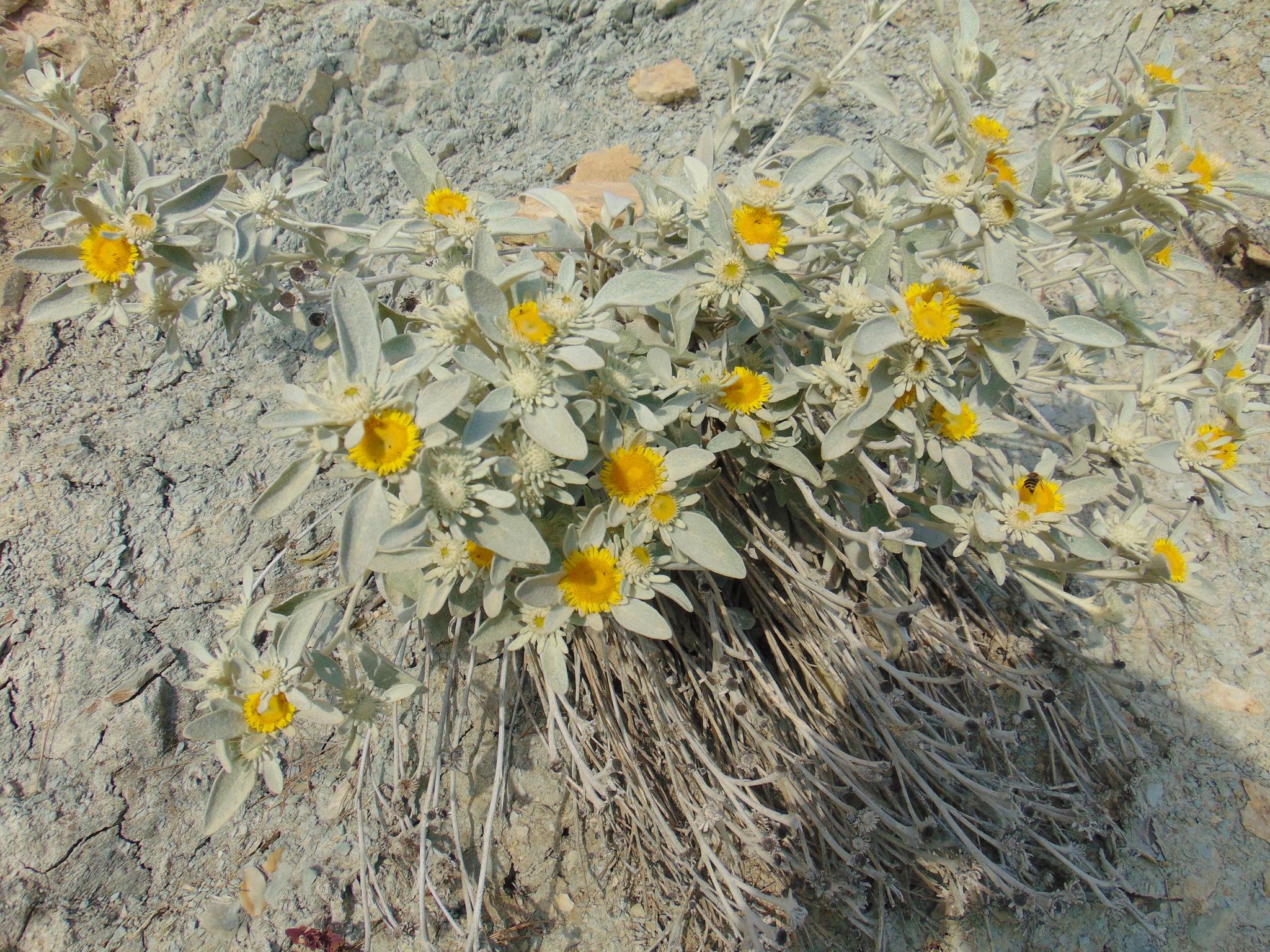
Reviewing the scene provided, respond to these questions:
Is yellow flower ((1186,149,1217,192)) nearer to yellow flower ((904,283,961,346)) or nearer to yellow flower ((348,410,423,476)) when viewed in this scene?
yellow flower ((904,283,961,346))

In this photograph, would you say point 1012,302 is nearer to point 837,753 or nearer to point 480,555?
point 837,753

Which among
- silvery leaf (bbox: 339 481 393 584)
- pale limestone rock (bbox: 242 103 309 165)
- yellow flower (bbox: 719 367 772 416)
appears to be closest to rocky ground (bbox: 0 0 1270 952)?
pale limestone rock (bbox: 242 103 309 165)

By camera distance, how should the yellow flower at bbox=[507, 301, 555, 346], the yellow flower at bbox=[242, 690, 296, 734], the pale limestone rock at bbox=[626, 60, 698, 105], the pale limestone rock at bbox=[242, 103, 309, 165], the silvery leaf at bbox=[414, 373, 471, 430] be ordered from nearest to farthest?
1. the silvery leaf at bbox=[414, 373, 471, 430]
2. the yellow flower at bbox=[507, 301, 555, 346]
3. the yellow flower at bbox=[242, 690, 296, 734]
4. the pale limestone rock at bbox=[242, 103, 309, 165]
5. the pale limestone rock at bbox=[626, 60, 698, 105]

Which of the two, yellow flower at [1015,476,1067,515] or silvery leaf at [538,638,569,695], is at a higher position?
silvery leaf at [538,638,569,695]

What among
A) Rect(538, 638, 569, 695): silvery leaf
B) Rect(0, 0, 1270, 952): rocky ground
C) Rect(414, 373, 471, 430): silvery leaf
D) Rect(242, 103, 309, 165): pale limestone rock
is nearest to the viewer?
Rect(414, 373, 471, 430): silvery leaf

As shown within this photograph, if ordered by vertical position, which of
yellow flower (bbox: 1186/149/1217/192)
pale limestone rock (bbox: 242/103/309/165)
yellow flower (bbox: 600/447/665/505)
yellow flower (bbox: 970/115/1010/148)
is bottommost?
yellow flower (bbox: 600/447/665/505)

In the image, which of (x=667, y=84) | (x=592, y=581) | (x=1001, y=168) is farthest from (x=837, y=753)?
(x=667, y=84)
